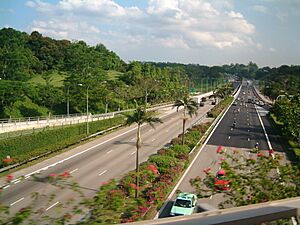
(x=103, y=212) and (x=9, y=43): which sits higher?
(x=9, y=43)

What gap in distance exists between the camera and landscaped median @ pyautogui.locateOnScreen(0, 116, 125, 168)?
2306cm

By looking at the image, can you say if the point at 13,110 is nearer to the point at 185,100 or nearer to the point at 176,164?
the point at 185,100

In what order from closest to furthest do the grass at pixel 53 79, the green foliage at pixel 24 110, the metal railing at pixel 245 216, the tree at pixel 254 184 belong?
the metal railing at pixel 245 216, the tree at pixel 254 184, the green foliage at pixel 24 110, the grass at pixel 53 79

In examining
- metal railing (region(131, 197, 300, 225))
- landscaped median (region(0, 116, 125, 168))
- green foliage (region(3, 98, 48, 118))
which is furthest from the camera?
green foliage (region(3, 98, 48, 118))

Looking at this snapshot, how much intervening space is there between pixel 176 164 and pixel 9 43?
149 feet

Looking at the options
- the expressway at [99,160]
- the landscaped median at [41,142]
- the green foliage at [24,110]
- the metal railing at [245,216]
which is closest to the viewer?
the metal railing at [245,216]

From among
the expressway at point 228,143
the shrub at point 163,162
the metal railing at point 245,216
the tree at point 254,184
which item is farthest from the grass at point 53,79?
the metal railing at point 245,216

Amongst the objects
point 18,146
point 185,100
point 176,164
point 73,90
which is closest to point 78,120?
point 73,90

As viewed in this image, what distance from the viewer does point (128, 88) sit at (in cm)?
5338

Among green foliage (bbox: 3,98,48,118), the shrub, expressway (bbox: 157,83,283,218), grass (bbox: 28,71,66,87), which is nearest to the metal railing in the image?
expressway (bbox: 157,83,283,218)

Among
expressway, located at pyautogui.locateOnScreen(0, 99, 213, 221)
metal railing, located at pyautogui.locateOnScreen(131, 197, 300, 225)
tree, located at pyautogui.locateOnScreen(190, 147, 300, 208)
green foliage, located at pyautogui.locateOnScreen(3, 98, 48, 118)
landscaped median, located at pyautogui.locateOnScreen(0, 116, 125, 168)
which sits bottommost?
expressway, located at pyautogui.locateOnScreen(0, 99, 213, 221)

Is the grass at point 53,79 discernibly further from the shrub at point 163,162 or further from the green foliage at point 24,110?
the shrub at point 163,162

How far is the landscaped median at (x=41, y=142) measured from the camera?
23.1m

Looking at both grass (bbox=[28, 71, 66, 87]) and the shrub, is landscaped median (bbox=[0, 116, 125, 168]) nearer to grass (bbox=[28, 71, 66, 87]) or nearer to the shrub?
the shrub
